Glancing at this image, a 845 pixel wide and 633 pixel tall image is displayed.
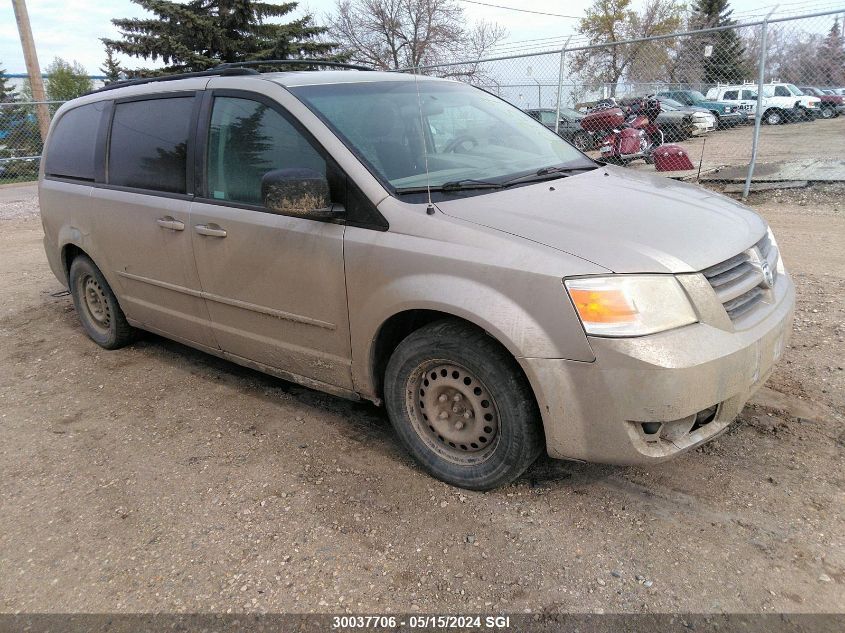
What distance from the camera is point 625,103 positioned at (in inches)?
604

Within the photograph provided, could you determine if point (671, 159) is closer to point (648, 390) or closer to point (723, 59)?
point (723, 59)

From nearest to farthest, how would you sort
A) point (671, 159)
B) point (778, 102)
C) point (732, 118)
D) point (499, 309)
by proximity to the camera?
point (499, 309) < point (671, 159) < point (732, 118) < point (778, 102)

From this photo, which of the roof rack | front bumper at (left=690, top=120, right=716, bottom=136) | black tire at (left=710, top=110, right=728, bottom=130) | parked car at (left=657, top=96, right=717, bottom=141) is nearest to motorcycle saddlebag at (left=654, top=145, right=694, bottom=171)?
parked car at (left=657, top=96, right=717, bottom=141)

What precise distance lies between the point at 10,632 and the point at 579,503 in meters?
2.22

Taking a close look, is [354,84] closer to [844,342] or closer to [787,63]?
[844,342]

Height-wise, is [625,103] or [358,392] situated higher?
[625,103]

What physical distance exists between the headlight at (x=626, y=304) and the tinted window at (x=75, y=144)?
3621 millimetres

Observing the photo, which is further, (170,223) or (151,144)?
(151,144)

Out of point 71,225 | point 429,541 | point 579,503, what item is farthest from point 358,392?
point 71,225

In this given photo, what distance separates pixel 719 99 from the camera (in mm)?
18375

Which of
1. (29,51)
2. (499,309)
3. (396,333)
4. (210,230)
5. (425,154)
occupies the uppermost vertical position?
(29,51)

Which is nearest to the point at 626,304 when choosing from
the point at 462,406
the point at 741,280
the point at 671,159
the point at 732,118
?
the point at 741,280

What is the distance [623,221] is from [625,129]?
37.0 ft

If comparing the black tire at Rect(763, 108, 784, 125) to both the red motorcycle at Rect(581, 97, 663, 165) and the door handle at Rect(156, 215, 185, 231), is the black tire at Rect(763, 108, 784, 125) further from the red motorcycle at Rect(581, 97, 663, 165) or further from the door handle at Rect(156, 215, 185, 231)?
the door handle at Rect(156, 215, 185, 231)
